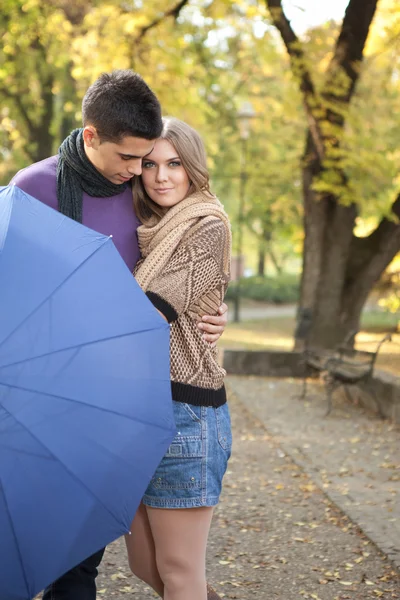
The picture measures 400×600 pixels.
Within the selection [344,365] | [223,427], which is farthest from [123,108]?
[344,365]

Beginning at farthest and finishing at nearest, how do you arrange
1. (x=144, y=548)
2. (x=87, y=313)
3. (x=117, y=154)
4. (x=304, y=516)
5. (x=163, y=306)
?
(x=304, y=516), (x=144, y=548), (x=117, y=154), (x=163, y=306), (x=87, y=313)

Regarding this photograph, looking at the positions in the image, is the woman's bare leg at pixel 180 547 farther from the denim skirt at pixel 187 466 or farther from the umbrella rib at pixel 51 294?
the umbrella rib at pixel 51 294

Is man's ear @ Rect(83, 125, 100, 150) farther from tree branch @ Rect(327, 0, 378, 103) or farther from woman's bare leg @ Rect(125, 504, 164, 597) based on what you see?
tree branch @ Rect(327, 0, 378, 103)

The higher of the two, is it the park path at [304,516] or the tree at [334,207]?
the tree at [334,207]

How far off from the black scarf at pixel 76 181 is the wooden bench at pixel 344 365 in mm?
7792

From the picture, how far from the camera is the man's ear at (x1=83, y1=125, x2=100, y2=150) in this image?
298cm

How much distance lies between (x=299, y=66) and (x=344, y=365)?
4.23 metres

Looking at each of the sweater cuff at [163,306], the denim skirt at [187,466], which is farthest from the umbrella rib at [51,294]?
the denim skirt at [187,466]

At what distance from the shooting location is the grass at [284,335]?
1591 centimetres

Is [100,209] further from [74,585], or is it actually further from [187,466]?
[74,585]

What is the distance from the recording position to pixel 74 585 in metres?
3.23

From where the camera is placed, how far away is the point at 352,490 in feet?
23.3

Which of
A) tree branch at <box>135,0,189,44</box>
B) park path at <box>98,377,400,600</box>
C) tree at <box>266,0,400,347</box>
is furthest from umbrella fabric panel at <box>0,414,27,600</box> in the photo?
tree branch at <box>135,0,189,44</box>

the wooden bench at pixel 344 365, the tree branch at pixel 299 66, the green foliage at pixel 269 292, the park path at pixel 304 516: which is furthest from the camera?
the green foliage at pixel 269 292
